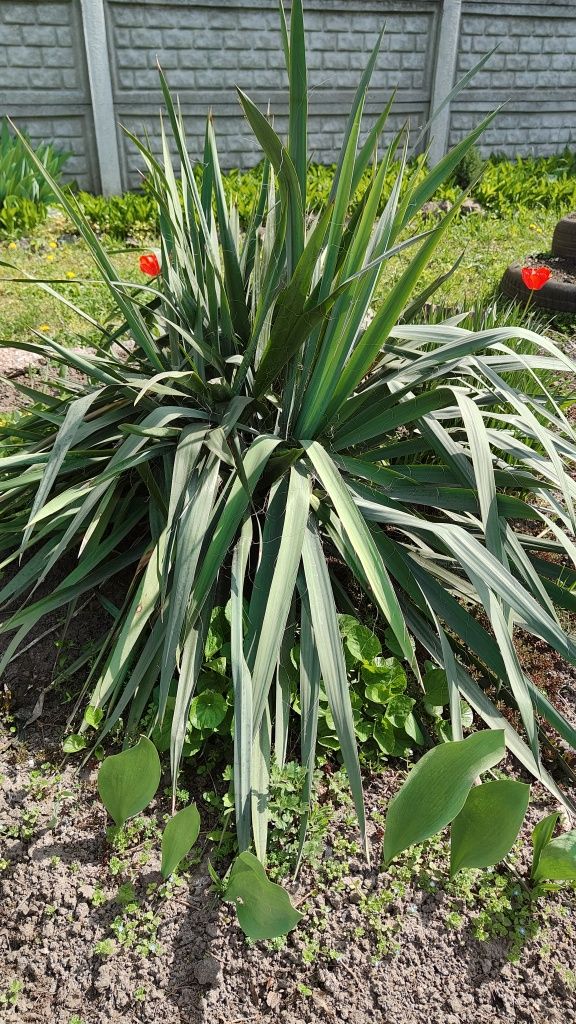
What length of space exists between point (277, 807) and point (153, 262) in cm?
186

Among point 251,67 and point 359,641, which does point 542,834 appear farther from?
point 251,67

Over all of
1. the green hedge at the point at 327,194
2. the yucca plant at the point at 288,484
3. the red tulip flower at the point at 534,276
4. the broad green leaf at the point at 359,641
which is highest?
the green hedge at the point at 327,194

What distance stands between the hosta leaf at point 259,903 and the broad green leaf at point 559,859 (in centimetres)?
56

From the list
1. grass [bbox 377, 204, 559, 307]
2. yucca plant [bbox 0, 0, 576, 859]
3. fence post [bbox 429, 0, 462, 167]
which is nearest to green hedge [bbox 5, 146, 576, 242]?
grass [bbox 377, 204, 559, 307]

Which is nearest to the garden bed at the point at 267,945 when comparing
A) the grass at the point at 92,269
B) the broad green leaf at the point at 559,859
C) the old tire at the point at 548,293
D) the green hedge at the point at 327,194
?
the broad green leaf at the point at 559,859

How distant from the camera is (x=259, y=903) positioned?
1.43 meters

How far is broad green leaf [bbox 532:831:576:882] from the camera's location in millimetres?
1598

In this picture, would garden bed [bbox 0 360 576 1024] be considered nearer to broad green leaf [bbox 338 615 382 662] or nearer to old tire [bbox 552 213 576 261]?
broad green leaf [bbox 338 615 382 662]

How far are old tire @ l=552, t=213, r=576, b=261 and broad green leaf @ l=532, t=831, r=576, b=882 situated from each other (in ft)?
13.8

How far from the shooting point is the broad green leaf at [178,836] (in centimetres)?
154

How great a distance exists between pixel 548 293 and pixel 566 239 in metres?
0.78

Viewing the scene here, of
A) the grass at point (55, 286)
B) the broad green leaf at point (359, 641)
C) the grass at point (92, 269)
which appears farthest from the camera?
the grass at point (92, 269)

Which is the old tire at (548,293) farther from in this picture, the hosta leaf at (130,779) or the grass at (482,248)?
the hosta leaf at (130,779)

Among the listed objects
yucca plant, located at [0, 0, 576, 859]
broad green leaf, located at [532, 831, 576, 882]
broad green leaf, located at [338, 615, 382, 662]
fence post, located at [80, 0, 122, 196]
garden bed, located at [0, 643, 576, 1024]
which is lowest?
garden bed, located at [0, 643, 576, 1024]
